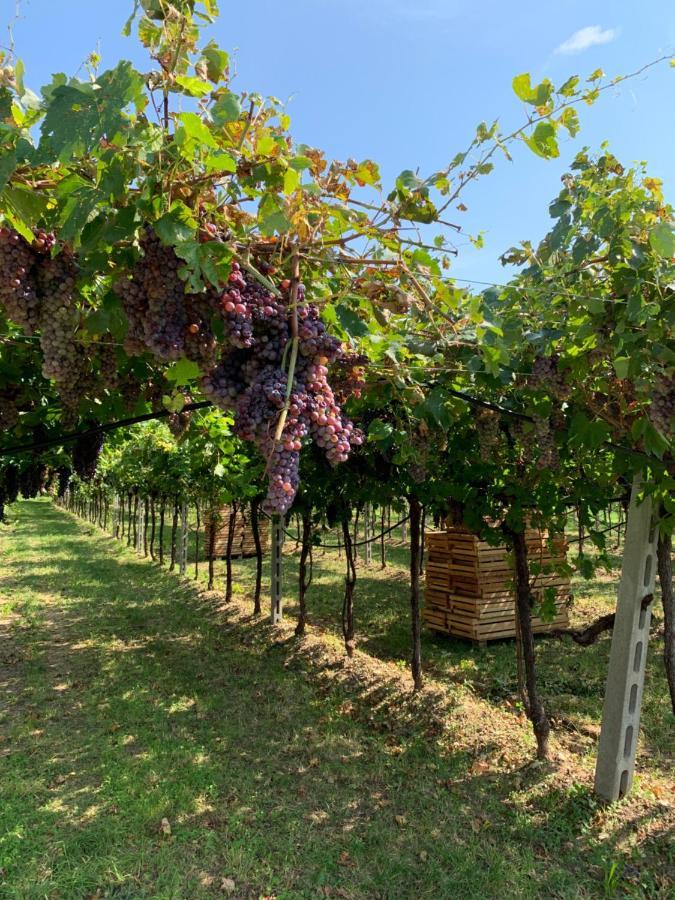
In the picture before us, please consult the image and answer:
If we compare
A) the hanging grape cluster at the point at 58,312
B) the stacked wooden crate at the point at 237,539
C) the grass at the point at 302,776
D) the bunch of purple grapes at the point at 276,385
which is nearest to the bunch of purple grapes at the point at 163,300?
the bunch of purple grapes at the point at 276,385

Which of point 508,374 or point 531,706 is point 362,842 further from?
point 508,374

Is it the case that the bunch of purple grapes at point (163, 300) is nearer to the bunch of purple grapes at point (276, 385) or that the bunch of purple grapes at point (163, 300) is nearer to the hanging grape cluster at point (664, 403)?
the bunch of purple grapes at point (276, 385)

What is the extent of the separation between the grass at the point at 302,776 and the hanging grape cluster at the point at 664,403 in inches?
118

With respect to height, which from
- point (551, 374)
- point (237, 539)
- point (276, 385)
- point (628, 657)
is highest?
point (551, 374)

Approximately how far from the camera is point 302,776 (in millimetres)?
5094

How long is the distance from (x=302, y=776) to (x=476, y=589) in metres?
4.76

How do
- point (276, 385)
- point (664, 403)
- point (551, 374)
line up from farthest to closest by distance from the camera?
point (551, 374), point (664, 403), point (276, 385)

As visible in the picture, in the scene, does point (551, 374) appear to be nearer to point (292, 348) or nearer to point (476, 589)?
point (292, 348)

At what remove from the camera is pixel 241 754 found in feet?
17.8

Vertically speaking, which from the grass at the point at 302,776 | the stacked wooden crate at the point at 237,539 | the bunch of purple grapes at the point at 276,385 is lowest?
the grass at the point at 302,776

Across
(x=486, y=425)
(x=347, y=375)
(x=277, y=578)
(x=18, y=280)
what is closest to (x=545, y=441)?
(x=486, y=425)

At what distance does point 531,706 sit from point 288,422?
15.6 ft

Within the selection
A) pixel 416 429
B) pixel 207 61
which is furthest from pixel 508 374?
pixel 207 61

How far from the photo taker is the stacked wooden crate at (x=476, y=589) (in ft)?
29.7
